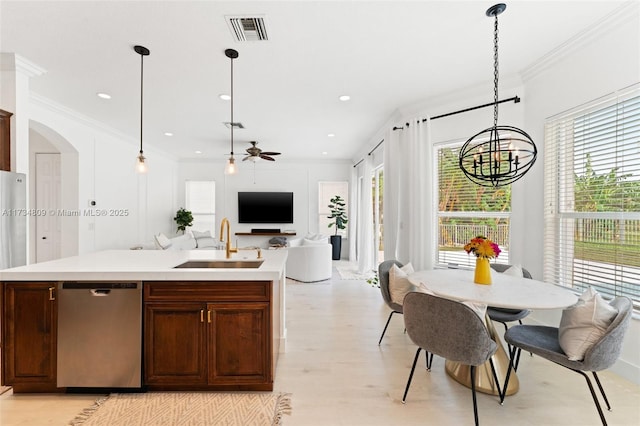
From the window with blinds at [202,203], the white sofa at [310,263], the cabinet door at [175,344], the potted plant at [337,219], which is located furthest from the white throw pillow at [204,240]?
the cabinet door at [175,344]

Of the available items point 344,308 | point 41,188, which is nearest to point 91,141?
point 41,188

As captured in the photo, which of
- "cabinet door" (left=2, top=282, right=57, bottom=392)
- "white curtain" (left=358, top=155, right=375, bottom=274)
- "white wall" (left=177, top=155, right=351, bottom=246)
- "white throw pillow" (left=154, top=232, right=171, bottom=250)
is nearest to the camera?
"cabinet door" (left=2, top=282, right=57, bottom=392)

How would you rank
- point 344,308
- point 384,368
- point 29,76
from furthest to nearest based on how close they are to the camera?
point 344,308 → point 29,76 → point 384,368

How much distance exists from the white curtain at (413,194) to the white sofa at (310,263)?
150 cm

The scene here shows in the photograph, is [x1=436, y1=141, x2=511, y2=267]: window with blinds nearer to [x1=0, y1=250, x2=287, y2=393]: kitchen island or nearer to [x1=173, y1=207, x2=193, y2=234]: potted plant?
[x1=0, y1=250, x2=287, y2=393]: kitchen island

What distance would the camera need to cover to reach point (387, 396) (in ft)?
6.75

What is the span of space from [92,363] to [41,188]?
13.5ft

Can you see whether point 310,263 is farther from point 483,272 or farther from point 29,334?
point 29,334

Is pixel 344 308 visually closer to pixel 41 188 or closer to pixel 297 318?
pixel 297 318

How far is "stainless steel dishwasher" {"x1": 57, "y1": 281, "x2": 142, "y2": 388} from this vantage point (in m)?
2.02

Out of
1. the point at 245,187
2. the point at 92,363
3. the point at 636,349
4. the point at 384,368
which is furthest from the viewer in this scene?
the point at 245,187

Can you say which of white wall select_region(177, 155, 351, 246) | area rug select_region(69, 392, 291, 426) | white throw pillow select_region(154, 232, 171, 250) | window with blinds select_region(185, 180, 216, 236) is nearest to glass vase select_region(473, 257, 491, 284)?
area rug select_region(69, 392, 291, 426)

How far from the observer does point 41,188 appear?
15.2 feet

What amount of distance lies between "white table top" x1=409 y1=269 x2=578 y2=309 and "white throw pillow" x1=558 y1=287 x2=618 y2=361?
0.08 meters
